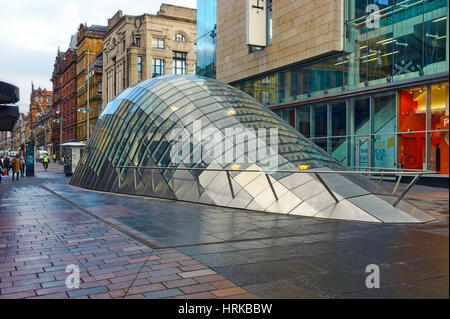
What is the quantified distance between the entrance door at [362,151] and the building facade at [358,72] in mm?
56

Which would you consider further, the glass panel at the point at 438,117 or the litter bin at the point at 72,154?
the litter bin at the point at 72,154

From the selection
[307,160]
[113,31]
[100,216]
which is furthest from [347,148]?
[113,31]

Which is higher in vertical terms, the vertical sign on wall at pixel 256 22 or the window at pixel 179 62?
the window at pixel 179 62

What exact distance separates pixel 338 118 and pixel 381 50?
456 cm

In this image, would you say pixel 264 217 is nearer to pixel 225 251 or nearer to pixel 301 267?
pixel 225 251

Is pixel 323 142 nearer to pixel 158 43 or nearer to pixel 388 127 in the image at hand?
pixel 388 127

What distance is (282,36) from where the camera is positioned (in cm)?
2605

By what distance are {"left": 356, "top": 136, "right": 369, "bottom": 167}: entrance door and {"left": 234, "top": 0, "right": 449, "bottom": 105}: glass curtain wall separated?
283 centimetres

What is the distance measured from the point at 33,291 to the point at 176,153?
9403mm

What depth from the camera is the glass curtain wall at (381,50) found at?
1839 cm

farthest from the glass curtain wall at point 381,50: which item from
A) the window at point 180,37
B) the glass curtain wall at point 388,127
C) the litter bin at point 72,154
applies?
the window at point 180,37

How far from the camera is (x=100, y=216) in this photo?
30.5 ft

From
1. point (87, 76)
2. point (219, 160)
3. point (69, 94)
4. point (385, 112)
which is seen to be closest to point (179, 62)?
point (87, 76)

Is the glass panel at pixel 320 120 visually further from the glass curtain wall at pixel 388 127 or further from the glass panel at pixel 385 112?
the glass panel at pixel 385 112
